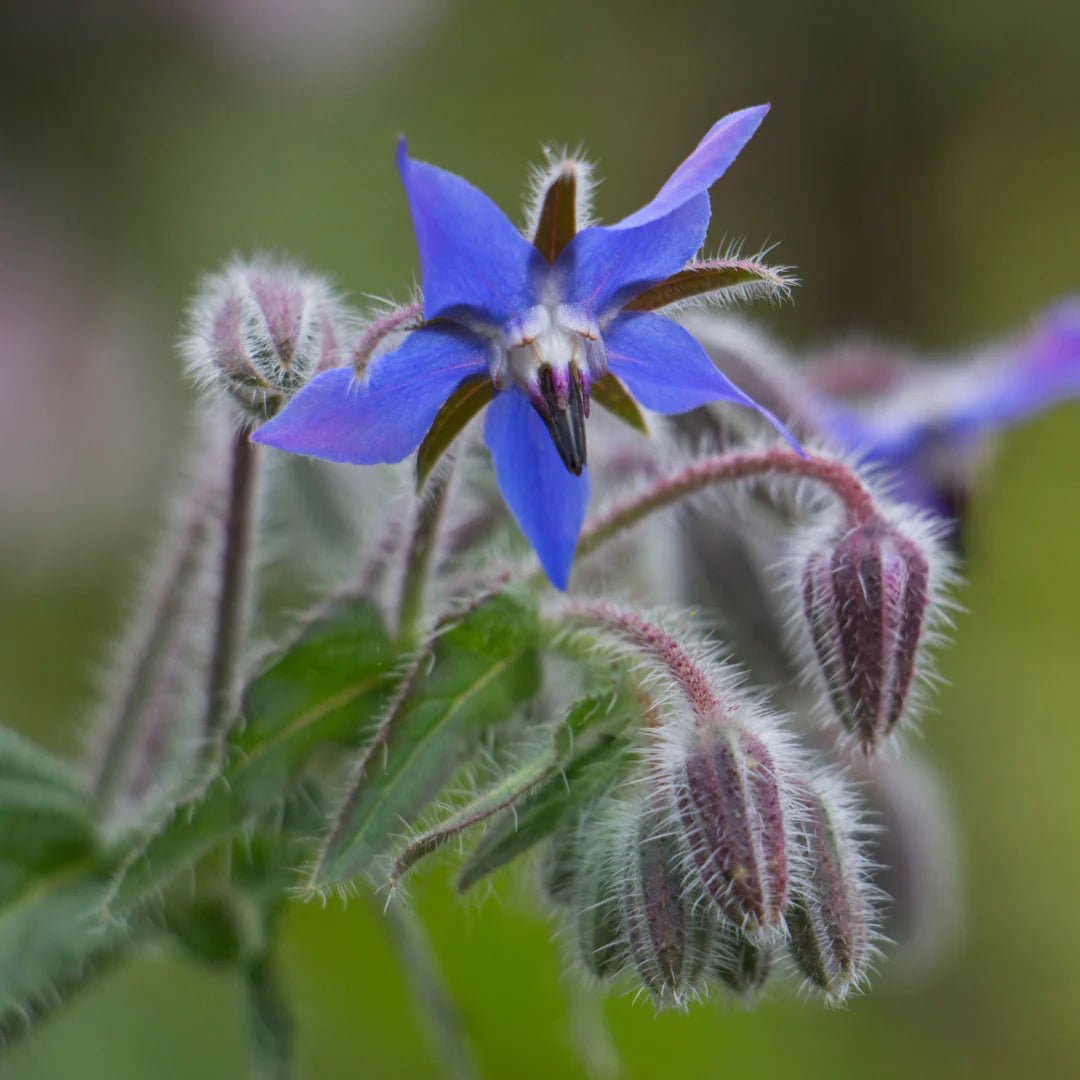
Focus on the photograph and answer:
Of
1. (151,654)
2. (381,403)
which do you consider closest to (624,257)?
(381,403)

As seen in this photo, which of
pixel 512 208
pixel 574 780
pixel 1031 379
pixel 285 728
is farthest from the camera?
pixel 512 208

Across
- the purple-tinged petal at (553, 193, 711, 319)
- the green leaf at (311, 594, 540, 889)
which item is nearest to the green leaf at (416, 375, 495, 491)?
the purple-tinged petal at (553, 193, 711, 319)

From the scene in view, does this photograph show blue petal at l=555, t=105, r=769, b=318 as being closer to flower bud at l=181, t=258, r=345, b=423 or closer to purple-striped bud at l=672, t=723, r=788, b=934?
flower bud at l=181, t=258, r=345, b=423

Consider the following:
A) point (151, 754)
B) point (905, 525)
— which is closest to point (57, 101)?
point (151, 754)

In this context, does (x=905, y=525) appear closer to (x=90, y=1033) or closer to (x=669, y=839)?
(x=669, y=839)

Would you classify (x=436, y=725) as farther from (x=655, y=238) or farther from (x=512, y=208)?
(x=512, y=208)

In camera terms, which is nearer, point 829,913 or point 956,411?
point 829,913
